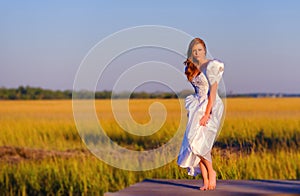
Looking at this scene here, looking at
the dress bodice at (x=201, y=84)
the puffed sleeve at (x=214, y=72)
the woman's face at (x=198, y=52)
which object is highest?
the woman's face at (x=198, y=52)

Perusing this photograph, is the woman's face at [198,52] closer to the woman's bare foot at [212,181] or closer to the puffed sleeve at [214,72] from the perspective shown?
the puffed sleeve at [214,72]

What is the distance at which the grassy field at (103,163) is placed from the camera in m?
11.3

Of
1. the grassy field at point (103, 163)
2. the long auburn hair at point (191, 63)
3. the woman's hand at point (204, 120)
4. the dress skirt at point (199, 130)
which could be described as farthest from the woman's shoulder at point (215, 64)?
the grassy field at point (103, 163)

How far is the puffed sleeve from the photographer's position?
759 cm

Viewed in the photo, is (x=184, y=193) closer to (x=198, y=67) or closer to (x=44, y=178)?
(x=198, y=67)

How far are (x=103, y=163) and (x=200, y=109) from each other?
206 inches

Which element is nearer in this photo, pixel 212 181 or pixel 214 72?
pixel 214 72

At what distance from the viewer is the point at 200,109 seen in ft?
25.3

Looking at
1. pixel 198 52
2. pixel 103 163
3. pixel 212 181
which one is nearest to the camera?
pixel 198 52

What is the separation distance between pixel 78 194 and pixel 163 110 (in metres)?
3.59

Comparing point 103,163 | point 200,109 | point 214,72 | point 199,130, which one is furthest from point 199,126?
point 103,163

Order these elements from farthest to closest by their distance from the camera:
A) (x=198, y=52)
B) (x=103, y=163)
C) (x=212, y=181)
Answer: (x=103, y=163) → (x=212, y=181) → (x=198, y=52)

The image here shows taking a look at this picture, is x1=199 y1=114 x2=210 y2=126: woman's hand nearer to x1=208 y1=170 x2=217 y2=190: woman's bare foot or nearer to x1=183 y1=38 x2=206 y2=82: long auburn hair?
x1=183 y1=38 x2=206 y2=82: long auburn hair

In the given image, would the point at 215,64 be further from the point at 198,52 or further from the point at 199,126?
the point at 199,126
